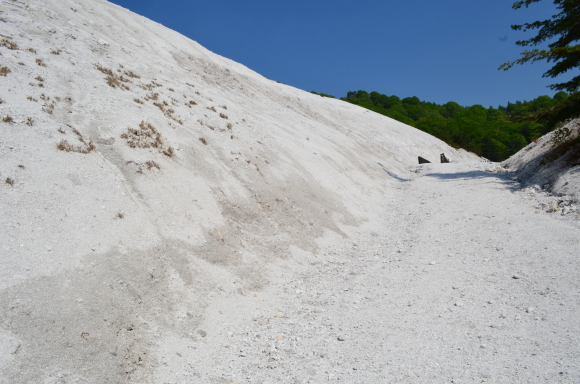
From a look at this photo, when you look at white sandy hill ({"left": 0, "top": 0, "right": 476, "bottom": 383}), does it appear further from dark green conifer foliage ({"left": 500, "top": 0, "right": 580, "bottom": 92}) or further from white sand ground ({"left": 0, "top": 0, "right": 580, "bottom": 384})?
dark green conifer foliage ({"left": 500, "top": 0, "right": 580, "bottom": 92})

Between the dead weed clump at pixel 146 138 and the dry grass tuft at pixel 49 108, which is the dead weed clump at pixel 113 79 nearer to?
the dry grass tuft at pixel 49 108

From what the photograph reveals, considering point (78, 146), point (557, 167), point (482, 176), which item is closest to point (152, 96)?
point (78, 146)

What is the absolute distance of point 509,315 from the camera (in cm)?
660

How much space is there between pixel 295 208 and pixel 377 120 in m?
37.4

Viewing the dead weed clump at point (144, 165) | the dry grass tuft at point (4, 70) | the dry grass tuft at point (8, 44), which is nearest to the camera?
the dead weed clump at point (144, 165)

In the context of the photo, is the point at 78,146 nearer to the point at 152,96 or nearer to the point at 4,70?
the point at 4,70

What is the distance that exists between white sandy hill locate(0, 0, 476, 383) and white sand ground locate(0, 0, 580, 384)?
46 mm

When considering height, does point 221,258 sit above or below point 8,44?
below

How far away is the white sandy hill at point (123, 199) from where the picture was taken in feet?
A: 18.5

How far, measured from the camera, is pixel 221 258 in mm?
8914

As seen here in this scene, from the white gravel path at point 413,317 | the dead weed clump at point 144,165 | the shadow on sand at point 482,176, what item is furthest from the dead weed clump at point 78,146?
the shadow on sand at point 482,176

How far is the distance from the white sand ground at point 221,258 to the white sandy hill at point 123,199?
46 mm

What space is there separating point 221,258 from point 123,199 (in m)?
2.87

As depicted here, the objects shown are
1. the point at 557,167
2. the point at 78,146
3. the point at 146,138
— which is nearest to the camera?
the point at 78,146
